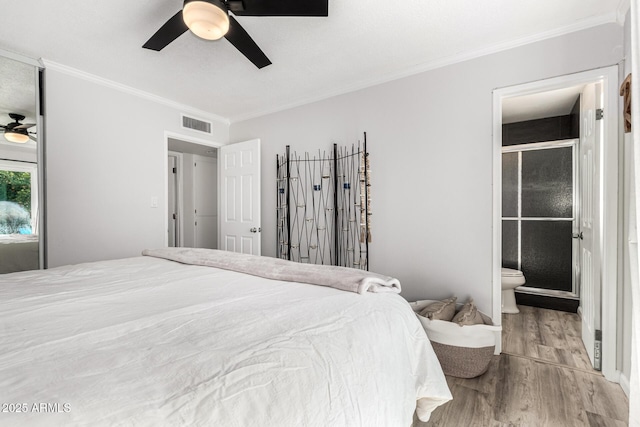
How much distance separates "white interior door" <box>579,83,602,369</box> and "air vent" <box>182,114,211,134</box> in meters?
4.05

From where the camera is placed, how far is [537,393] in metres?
1.87

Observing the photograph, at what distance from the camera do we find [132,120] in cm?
324

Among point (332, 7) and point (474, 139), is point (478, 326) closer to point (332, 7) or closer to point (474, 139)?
point (474, 139)

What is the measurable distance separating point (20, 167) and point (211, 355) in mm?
2934

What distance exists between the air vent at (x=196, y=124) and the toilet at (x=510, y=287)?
419 cm

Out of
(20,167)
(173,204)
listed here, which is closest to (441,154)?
(20,167)

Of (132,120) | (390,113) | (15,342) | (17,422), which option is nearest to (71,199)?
A: (132,120)

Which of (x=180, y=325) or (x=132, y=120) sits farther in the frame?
(x=132, y=120)

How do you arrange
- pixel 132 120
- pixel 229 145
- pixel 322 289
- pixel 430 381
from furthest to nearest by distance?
pixel 229 145 → pixel 132 120 → pixel 322 289 → pixel 430 381

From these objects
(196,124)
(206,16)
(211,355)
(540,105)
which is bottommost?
(211,355)

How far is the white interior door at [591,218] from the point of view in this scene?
2.09 meters

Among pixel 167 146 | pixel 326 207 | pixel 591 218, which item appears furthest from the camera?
pixel 167 146

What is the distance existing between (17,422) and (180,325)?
18.0 inches

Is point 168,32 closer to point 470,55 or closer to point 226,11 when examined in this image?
point 226,11
